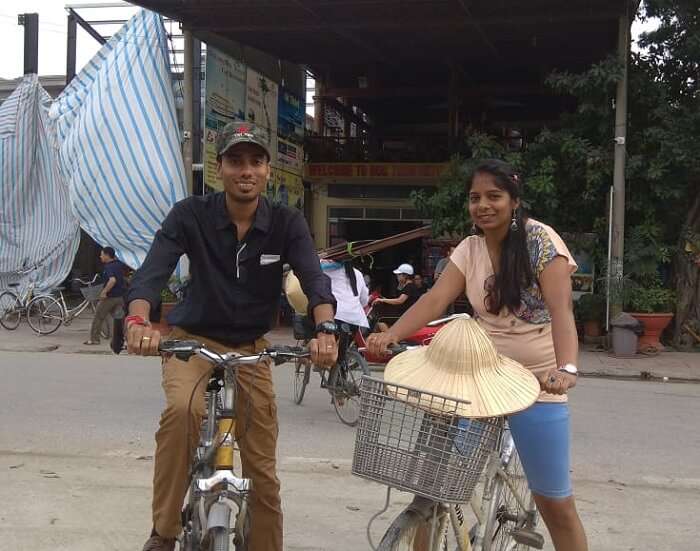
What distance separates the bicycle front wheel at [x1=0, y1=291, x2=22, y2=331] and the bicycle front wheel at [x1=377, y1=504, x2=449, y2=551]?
47.0 ft

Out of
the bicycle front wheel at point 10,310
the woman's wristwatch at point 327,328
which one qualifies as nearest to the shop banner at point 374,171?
the bicycle front wheel at point 10,310

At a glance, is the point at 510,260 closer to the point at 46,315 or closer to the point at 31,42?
the point at 46,315

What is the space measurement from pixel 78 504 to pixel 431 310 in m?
2.93

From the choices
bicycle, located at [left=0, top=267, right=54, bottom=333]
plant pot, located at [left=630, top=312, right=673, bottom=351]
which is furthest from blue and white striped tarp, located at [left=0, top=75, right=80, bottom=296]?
plant pot, located at [left=630, top=312, right=673, bottom=351]

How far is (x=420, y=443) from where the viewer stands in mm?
2398

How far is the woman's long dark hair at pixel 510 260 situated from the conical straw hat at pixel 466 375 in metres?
0.41

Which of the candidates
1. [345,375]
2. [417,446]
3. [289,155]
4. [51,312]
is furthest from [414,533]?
[289,155]

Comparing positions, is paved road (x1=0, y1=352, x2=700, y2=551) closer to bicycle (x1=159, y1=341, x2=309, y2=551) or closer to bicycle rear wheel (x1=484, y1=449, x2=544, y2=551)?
bicycle rear wheel (x1=484, y1=449, x2=544, y2=551)

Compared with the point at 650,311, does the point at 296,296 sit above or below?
above

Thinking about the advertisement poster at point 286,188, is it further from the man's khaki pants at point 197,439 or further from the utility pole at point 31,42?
the man's khaki pants at point 197,439

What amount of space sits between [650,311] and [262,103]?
9.20 meters

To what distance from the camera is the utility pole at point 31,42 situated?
1819 cm

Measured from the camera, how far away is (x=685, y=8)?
43.7 ft

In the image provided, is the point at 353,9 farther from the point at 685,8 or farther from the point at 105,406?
the point at 105,406
